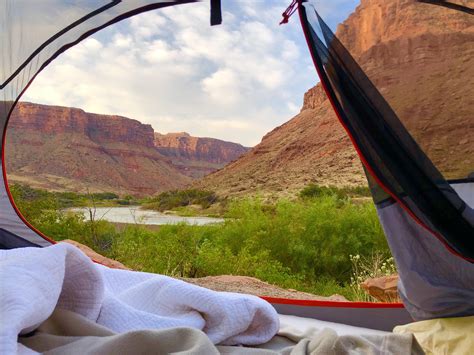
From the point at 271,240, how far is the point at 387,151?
5.89 meters

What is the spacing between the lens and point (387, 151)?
52.3 inches

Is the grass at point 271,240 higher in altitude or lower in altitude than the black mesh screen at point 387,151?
lower

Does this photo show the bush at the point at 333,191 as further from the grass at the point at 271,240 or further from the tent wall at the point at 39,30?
the tent wall at the point at 39,30

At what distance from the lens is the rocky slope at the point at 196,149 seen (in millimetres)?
25688

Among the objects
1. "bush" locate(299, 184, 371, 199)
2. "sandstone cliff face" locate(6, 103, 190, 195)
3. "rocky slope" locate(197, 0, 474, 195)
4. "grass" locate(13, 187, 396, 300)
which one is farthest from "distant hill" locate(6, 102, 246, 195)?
"rocky slope" locate(197, 0, 474, 195)

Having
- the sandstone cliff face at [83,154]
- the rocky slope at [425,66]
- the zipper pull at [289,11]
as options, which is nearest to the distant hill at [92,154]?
the sandstone cliff face at [83,154]

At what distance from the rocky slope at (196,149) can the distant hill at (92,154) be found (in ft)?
0.18

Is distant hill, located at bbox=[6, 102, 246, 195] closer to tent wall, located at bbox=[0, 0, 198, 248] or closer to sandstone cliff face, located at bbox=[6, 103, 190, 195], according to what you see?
sandstone cliff face, located at bbox=[6, 103, 190, 195]

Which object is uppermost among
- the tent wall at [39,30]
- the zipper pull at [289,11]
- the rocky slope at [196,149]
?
the rocky slope at [196,149]

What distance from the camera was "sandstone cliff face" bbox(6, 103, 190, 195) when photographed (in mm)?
14734

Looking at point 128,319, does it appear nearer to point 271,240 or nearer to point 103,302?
point 103,302

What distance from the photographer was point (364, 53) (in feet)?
4.73

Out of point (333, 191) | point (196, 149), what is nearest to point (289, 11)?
point (333, 191)

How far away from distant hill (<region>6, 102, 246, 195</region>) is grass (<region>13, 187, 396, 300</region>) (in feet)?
18.6
